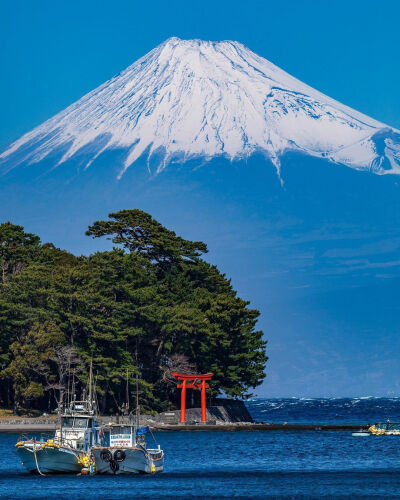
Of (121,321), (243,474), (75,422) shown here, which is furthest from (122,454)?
(121,321)

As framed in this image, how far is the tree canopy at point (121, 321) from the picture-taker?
8044 centimetres

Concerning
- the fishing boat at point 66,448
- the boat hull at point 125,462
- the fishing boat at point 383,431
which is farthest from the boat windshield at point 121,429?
the fishing boat at point 383,431

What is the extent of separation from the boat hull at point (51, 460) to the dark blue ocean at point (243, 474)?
696 mm

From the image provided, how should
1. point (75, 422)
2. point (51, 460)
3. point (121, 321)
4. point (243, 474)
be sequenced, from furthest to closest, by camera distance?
point (121, 321) < point (243, 474) < point (75, 422) < point (51, 460)

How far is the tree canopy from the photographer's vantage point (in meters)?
80.4

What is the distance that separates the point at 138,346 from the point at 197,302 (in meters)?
7.04

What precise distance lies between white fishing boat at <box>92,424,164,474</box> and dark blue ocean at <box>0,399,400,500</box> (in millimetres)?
656

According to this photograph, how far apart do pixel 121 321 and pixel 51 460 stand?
34447 millimetres

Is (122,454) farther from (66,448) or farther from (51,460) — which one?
(51,460)

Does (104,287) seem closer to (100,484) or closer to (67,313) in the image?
A: (67,313)

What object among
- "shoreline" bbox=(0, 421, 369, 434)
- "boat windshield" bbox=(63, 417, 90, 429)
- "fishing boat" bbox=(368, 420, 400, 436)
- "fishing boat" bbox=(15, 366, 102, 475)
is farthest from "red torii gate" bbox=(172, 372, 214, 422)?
"boat windshield" bbox=(63, 417, 90, 429)

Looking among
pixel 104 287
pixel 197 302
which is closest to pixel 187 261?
pixel 197 302

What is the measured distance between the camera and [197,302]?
9075 centimetres

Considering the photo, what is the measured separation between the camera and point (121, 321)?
83312mm
